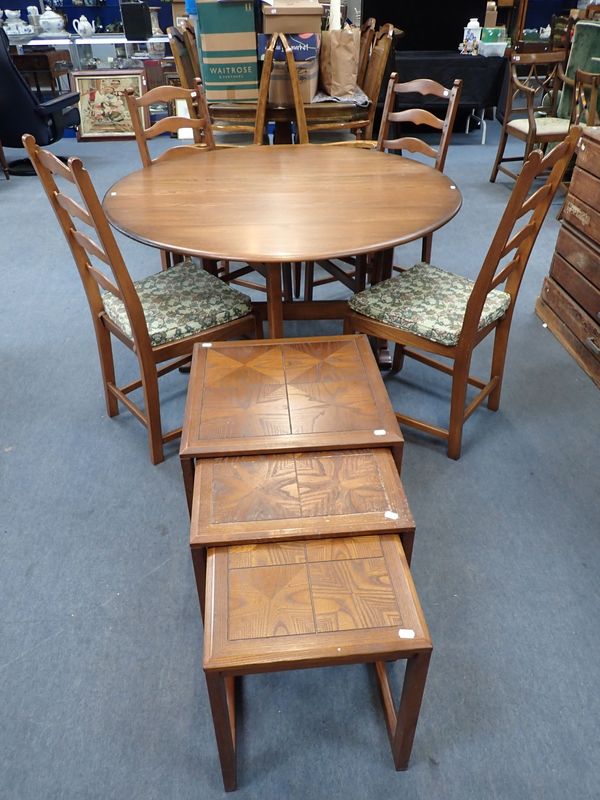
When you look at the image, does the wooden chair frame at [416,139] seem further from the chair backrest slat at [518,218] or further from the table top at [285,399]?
the table top at [285,399]

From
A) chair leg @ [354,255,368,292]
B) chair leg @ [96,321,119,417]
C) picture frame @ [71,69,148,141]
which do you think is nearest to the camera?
chair leg @ [96,321,119,417]

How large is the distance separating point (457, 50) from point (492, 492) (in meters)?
5.87

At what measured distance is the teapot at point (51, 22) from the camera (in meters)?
5.94

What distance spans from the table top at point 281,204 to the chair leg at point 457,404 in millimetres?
419

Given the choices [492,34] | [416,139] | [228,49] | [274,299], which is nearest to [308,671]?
[274,299]

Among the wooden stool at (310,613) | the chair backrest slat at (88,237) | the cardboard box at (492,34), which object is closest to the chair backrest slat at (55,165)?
the chair backrest slat at (88,237)

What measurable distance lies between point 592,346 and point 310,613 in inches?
72.7

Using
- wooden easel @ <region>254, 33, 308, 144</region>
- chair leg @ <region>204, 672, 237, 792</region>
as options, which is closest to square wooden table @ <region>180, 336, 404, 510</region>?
chair leg @ <region>204, 672, 237, 792</region>

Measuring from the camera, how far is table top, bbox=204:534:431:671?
0.94 m

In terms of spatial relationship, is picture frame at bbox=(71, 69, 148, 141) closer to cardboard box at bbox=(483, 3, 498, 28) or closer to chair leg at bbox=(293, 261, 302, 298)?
cardboard box at bbox=(483, 3, 498, 28)

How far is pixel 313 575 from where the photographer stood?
1053mm

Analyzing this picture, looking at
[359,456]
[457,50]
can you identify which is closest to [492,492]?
[359,456]

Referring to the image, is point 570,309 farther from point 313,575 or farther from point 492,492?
point 313,575

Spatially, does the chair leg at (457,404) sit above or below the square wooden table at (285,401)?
below
